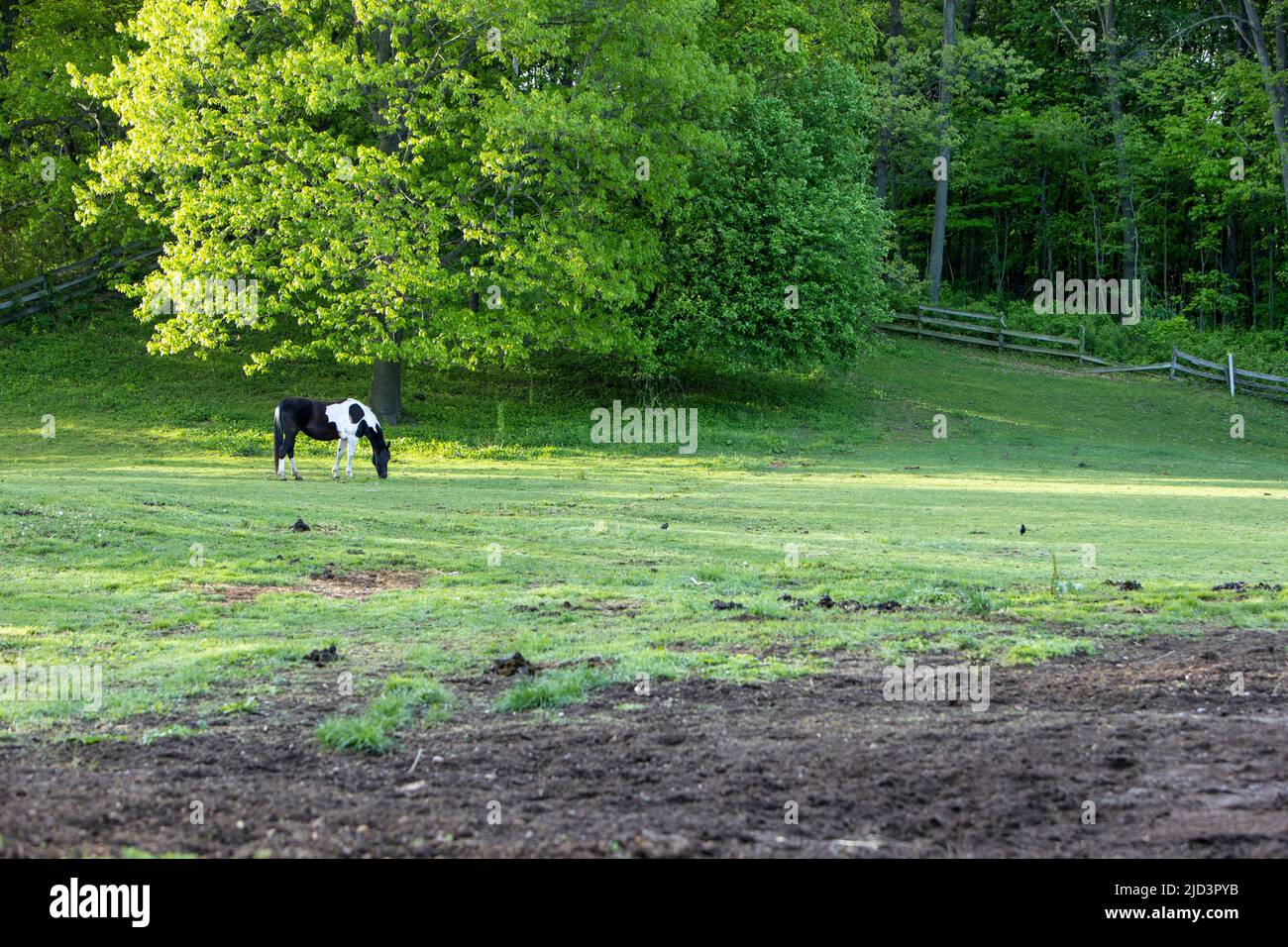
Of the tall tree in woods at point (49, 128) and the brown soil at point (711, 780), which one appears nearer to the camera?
the brown soil at point (711, 780)

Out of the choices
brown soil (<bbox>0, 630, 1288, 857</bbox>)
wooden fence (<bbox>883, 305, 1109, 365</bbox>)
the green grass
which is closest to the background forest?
wooden fence (<bbox>883, 305, 1109, 365</bbox>)

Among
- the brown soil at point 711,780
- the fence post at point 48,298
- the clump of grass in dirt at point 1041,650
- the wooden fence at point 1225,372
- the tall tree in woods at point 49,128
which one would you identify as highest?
the tall tree in woods at point 49,128

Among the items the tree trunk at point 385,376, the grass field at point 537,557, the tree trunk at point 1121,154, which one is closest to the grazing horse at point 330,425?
the grass field at point 537,557

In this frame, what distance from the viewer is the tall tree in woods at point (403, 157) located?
95.8 feet

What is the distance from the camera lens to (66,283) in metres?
40.7

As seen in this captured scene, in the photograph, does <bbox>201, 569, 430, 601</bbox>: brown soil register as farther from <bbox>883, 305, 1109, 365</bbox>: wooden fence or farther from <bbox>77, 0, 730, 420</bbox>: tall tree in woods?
<bbox>883, 305, 1109, 365</bbox>: wooden fence

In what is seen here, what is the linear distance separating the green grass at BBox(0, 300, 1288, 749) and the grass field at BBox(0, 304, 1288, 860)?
67 mm

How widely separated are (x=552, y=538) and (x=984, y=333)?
37728mm

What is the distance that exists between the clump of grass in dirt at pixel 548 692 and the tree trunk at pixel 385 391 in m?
24.7

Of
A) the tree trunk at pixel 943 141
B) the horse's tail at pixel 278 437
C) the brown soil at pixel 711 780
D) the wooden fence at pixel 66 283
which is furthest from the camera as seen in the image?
the tree trunk at pixel 943 141

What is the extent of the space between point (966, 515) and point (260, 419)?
19.8 m

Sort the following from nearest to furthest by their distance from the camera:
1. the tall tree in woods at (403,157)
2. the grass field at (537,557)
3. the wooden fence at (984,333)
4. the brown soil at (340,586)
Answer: the grass field at (537,557) → the brown soil at (340,586) → the tall tree in woods at (403,157) → the wooden fence at (984,333)

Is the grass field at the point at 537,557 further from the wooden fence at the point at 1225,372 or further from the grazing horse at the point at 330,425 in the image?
the wooden fence at the point at 1225,372
